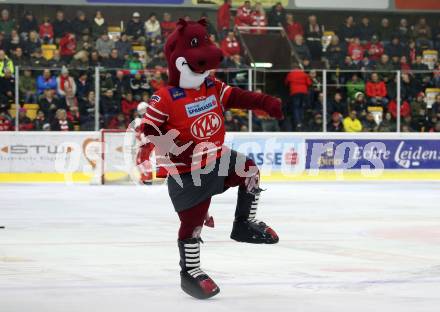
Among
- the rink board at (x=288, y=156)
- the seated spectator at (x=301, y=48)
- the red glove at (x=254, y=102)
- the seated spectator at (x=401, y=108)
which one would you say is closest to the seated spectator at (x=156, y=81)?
the rink board at (x=288, y=156)

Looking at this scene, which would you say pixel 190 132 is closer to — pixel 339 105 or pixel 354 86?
pixel 339 105

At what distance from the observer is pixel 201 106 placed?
21.5 ft

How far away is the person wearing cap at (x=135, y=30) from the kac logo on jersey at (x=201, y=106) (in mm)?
18166

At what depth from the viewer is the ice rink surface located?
5895 mm

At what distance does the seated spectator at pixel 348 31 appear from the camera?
88.2 feet

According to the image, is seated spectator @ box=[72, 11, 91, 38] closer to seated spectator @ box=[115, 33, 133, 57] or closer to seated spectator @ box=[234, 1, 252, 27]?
seated spectator @ box=[115, 33, 133, 57]

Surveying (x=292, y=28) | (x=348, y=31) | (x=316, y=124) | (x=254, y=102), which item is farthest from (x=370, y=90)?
(x=254, y=102)

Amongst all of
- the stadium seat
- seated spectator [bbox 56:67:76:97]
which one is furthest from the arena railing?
the stadium seat

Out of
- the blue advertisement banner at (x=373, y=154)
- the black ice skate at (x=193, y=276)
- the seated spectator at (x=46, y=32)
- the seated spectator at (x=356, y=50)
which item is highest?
the seated spectator at (x=46, y=32)

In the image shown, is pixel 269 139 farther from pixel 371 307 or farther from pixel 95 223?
pixel 371 307

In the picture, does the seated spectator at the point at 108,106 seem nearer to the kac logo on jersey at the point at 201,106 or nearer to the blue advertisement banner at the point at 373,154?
the blue advertisement banner at the point at 373,154

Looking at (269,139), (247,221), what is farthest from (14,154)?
(247,221)

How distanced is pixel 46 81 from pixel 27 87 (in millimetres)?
434

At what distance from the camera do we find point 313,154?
72.5 feet
